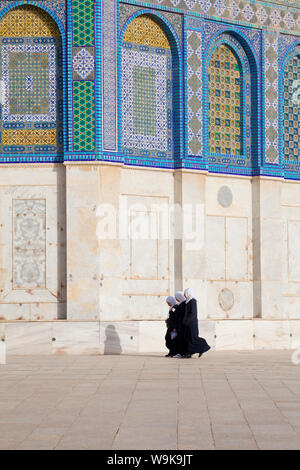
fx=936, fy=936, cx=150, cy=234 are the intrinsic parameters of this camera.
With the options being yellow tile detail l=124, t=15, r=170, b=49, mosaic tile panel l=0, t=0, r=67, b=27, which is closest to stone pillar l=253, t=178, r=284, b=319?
yellow tile detail l=124, t=15, r=170, b=49

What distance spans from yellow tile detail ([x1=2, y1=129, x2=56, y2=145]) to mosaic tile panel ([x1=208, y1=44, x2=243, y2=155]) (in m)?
2.88

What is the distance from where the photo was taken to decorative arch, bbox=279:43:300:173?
16484 millimetres

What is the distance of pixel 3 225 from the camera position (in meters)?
14.3

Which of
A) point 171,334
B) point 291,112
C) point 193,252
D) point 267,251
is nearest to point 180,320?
point 171,334

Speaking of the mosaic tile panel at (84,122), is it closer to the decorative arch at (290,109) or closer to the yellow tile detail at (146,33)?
the yellow tile detail at (146,33)

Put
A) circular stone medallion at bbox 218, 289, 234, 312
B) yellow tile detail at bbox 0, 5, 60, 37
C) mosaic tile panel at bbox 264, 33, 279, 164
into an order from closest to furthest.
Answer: yellow tile detail at bbox 0, 5, 60, 37
circular stone medallion at bbox 218, 289, 234, 312
mosaic tile panel at bbox 264, 33, 279, 164

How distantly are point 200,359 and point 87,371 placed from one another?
2609mm

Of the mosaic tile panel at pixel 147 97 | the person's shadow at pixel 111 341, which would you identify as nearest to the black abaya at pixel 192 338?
the person's shadow at pixel 111 341

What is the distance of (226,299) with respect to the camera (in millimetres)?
15703

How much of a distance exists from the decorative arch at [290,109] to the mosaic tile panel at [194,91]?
1.77 m

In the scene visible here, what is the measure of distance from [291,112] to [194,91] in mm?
2225

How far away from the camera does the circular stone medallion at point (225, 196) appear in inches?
621

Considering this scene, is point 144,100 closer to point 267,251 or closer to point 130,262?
point 130,262

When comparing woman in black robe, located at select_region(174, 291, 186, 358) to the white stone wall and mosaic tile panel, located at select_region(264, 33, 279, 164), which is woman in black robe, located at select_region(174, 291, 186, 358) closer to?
the white stone wall
